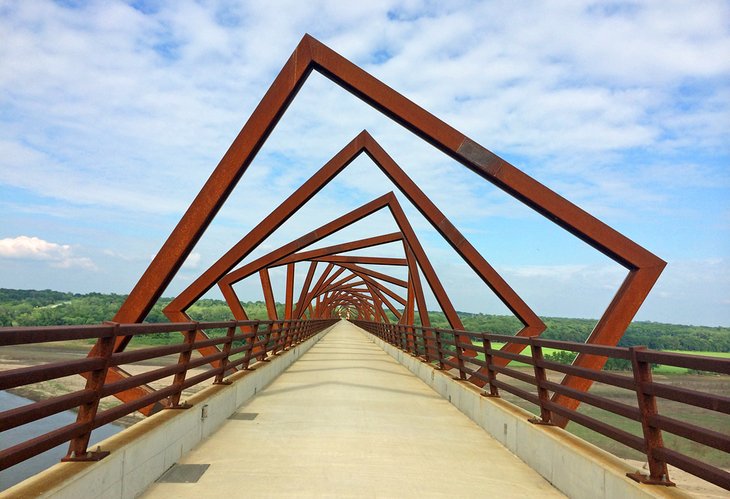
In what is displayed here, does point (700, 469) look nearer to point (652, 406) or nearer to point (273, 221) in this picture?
point (652, 406)

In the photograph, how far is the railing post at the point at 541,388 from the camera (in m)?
6.19

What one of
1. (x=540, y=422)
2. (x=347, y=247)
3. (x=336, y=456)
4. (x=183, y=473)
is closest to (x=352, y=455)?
(x=336, y=456)

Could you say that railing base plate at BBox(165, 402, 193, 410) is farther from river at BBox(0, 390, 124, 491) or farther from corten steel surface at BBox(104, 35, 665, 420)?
river at BBox(0, 390, 124, 491)

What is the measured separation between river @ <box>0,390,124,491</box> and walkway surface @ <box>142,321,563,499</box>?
7.90 m

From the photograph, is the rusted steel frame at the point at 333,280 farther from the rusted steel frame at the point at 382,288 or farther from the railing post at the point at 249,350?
the railing post at the point at 249,350

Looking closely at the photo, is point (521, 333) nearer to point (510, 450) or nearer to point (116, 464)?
point (510, 450)

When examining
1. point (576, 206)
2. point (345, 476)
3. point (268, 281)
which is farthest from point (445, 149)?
point (268, 281)

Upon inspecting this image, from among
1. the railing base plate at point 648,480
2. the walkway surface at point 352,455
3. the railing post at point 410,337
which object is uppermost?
the railing post at point 410,337

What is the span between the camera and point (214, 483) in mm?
4773


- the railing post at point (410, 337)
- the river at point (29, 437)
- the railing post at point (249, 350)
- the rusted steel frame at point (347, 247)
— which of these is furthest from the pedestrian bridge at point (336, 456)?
the rusted steel frame at point (347, 247)

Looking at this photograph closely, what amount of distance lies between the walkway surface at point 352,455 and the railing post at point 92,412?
0.76 meters

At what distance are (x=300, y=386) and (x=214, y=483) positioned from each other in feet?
23.8

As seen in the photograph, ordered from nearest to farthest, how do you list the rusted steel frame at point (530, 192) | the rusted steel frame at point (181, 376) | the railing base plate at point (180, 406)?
the railing base plate at point (180, 406), the rusted steel frame at point (181, 376), the rusted steel frame at point (530, 192)

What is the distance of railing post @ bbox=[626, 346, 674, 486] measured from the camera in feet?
12.7
